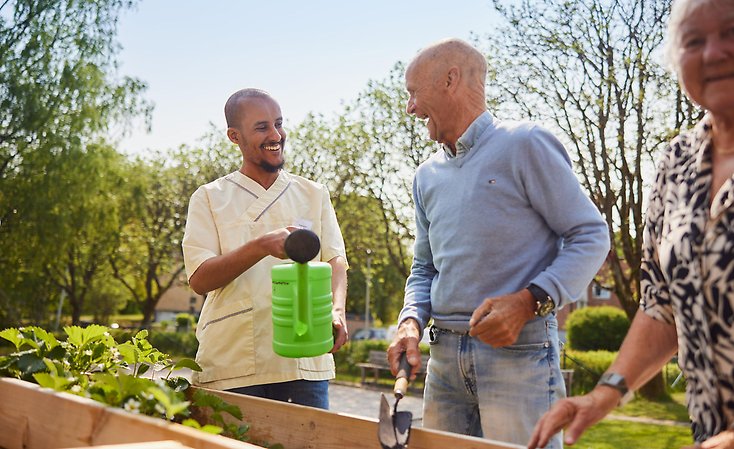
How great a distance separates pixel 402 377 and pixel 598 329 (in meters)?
22.7

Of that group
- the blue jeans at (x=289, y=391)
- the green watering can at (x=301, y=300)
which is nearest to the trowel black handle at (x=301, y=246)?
the green watering can at (x=301, y=300)

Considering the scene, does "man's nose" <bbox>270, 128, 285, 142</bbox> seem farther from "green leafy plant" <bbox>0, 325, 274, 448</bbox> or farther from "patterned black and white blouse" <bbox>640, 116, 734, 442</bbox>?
"patterned black and white blouse" <bbox>640, 116, 734, 442</bbox>

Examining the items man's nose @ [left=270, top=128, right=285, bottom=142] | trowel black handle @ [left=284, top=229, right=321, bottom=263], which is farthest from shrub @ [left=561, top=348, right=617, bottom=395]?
trowel black handle @ [left=284, top=229, right=321, bottom=263]

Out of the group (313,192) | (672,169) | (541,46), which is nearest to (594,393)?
(672,169)

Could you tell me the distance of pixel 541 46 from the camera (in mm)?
14117

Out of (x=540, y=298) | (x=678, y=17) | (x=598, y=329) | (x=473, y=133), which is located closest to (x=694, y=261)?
(x=678, y=17)

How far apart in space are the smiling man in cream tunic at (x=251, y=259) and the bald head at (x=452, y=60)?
80cm

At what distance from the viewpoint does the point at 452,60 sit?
2.36 meters

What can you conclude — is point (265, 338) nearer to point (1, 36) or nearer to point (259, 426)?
point (259, 426)

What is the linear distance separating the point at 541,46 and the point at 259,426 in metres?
13.1

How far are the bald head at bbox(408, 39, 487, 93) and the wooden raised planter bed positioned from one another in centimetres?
115

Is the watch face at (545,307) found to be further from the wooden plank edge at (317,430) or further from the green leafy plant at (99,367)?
the green leafy plant at (99,367)

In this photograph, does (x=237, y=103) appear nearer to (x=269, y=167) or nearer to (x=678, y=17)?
(x=269, y=167)

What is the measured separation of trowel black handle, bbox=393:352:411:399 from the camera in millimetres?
1857
